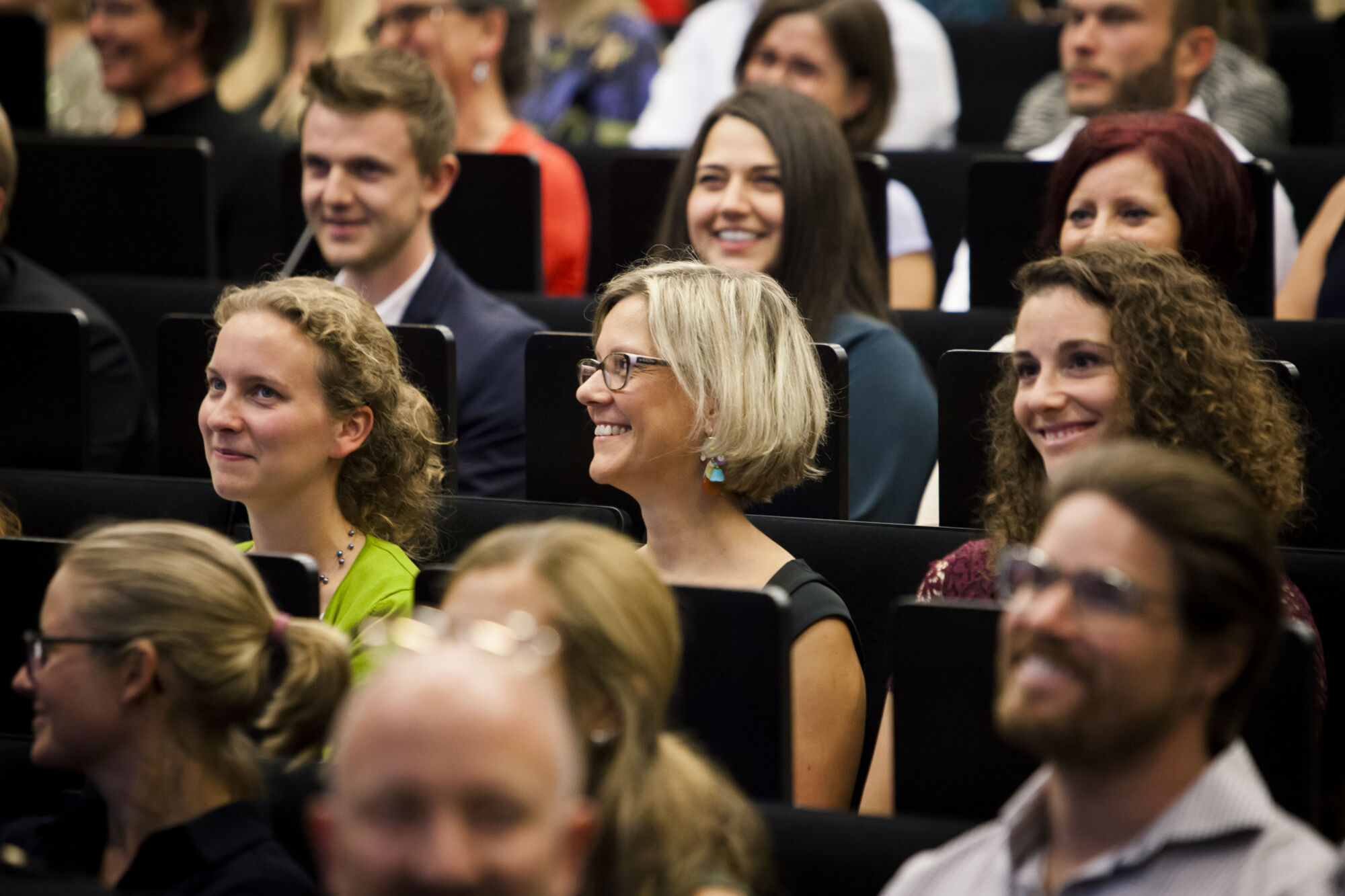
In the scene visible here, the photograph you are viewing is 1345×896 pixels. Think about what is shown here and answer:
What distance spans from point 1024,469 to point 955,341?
2.58 ft

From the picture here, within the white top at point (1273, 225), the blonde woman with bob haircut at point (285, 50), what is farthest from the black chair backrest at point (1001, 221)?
the blonde woman with bob haircut at point (285, 50)

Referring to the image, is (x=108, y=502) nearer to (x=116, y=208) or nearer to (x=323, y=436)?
(x=323, y=436)

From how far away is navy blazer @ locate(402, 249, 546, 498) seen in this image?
107 inches

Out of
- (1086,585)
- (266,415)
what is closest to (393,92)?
(266,415)

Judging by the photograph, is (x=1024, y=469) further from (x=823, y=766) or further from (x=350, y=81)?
(x=350, y=81)

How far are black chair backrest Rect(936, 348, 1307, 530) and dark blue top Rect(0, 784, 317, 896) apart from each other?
1.07 meters

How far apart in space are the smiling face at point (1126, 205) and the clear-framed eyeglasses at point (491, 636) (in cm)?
142

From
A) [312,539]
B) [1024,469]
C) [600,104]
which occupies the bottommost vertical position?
[312,539]

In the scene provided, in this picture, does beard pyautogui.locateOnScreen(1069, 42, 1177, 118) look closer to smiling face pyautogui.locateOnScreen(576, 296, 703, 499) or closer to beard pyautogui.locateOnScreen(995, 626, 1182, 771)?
smiling face pyautogui.locateOnScreen(576, 296, 703, 499)

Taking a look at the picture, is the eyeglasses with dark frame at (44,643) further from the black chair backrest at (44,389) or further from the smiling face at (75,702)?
the black chair backrest at (44,389)

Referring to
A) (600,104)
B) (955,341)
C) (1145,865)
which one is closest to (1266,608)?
(1145,865)

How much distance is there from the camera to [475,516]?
7.35 feet

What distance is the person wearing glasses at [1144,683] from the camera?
1229mm

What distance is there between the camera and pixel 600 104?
4531 millimetres
